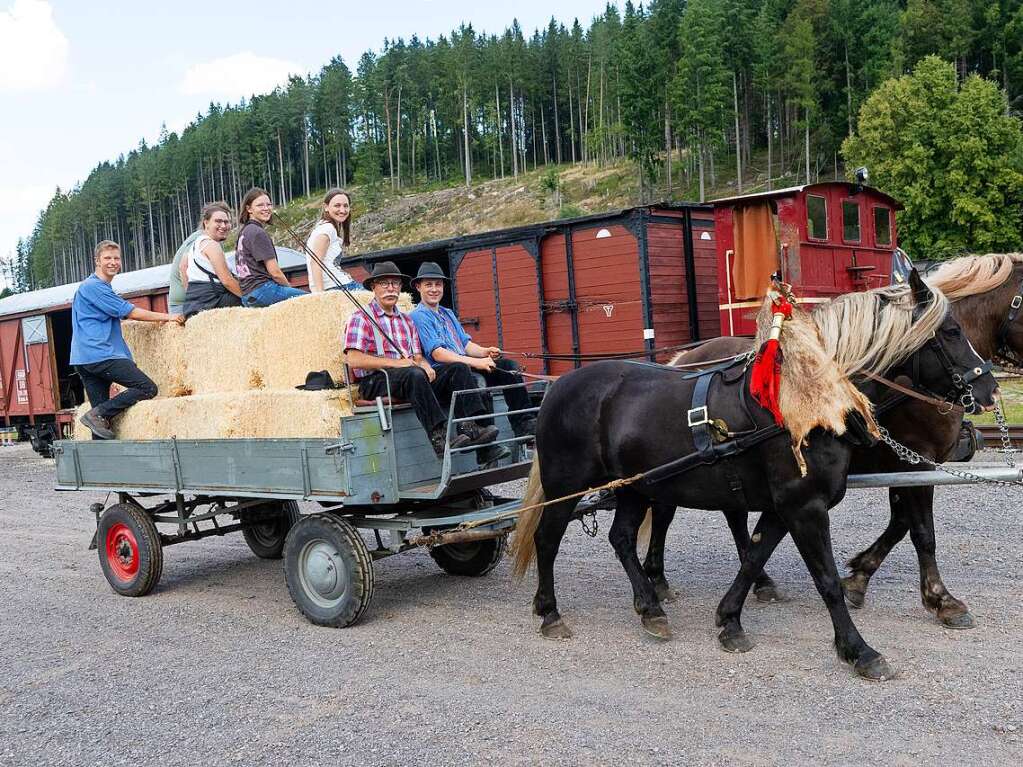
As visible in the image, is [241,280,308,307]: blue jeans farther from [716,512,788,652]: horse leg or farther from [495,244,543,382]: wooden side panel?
[495,244,543,382]: wooden side panel

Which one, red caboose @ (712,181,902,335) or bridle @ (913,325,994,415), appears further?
red caboose @ (712,181,902,335)

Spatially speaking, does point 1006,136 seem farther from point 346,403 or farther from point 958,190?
point 346,403

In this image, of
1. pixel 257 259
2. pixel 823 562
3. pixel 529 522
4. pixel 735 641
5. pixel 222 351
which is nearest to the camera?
pixel 823 562

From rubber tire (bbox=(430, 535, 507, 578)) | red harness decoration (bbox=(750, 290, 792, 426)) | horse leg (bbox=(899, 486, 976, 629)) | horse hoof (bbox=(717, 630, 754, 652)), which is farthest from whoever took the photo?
rubber tire (bbox=(430, 535, 507, 578))

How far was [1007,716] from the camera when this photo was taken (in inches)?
145

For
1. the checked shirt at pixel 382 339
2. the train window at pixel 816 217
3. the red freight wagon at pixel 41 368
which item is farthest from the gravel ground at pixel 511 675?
the red freight wagon at pixel 41 368

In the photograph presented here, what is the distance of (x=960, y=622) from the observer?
15.9 feet

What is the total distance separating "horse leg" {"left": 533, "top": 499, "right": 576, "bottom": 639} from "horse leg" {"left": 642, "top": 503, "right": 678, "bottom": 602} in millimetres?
796

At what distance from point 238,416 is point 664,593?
323 centimetres

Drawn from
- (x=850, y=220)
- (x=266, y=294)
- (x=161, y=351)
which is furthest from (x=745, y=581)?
(x=850, y=220)

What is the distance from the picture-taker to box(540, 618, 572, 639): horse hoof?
17.0 ft

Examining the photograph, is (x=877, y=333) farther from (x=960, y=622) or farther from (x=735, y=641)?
(x=735, y=641)

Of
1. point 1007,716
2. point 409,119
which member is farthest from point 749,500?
point 409,119

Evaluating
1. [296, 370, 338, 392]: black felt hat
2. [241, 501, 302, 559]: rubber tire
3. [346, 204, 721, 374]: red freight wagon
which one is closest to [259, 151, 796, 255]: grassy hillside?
[346, 204, 721, 374]: red freight wagon
